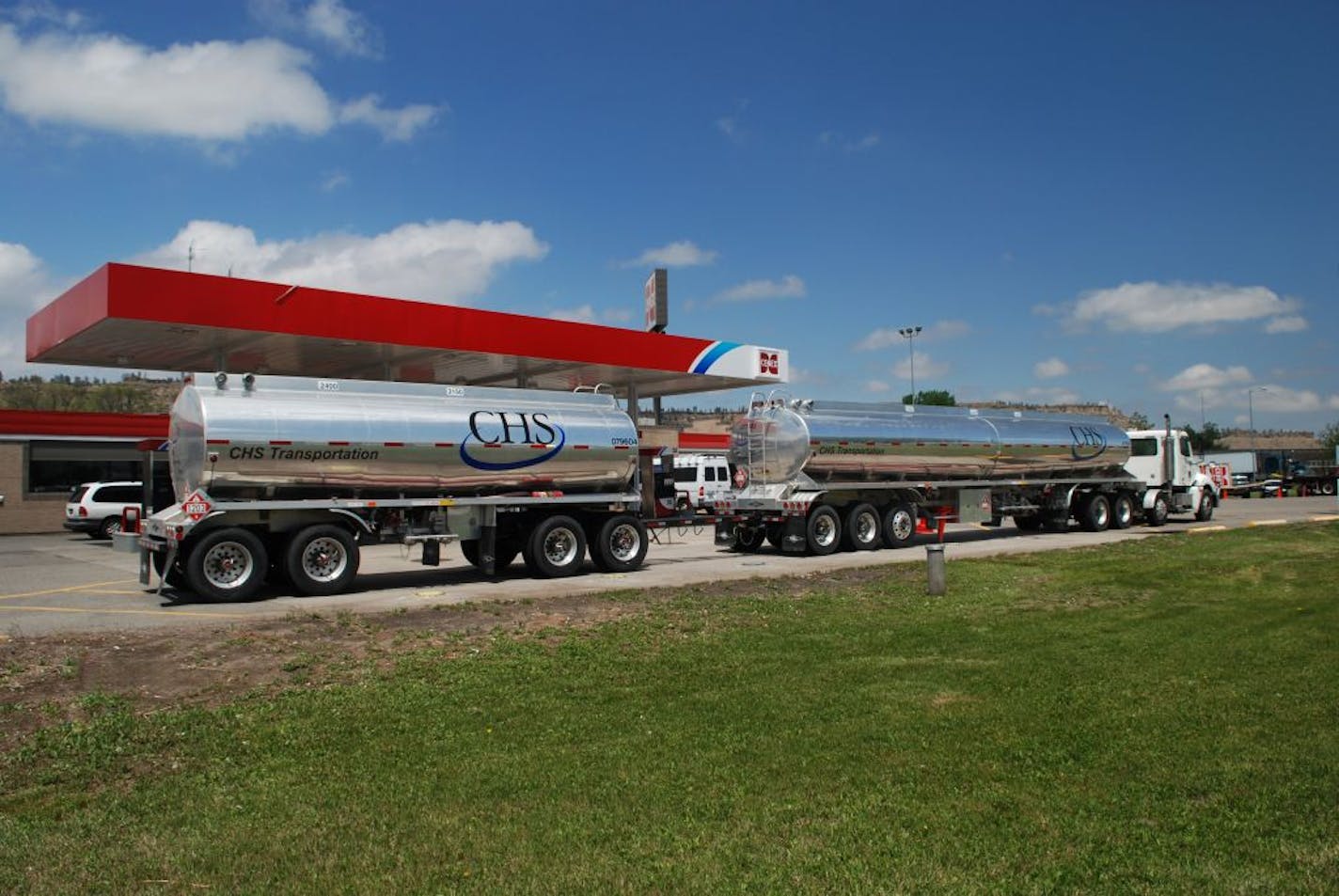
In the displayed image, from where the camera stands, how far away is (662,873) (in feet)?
15.0

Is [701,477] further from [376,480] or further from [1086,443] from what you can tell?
[376,480]

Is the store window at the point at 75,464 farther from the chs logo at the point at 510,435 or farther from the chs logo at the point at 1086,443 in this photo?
the chs logo at the point at 1086,443

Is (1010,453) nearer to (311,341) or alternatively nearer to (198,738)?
(311,341)

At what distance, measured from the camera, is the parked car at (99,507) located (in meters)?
32.2

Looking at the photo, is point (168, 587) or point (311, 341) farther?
point (311, 341)

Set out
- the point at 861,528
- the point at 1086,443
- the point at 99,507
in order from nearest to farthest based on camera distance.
Result: the point at 861,528 → the point at 1086,443 → the point at 99,507

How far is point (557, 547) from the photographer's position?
742 inches

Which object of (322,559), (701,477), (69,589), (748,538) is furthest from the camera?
(701,477)

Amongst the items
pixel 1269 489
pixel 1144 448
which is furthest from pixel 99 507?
pixel 1269 489

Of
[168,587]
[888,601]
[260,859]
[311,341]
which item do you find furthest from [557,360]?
[260,859]

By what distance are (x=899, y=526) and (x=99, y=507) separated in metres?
24.2

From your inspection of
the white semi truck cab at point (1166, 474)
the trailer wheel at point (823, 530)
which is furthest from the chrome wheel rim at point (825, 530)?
the white semi truck cab at point (1166, 474)

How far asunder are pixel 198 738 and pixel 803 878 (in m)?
4.54

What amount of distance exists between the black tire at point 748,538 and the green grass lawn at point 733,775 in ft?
42.6
